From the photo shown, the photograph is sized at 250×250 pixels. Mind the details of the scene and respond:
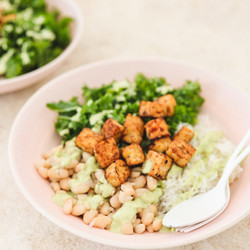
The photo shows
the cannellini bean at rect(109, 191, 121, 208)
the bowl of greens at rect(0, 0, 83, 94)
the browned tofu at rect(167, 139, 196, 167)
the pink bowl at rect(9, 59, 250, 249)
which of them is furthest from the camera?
the bowl of greens at rect(0, 0, 83, 94)

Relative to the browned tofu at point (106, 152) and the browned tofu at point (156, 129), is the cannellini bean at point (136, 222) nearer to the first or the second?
the browned tofu at point (106, 152)

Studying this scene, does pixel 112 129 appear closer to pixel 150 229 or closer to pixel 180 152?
pixel 180 152

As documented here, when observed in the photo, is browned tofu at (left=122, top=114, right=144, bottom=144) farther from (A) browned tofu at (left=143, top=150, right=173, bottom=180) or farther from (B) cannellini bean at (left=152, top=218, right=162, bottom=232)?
(B) cannellini bean at (left=152, top=218, right=162, bottom=232)

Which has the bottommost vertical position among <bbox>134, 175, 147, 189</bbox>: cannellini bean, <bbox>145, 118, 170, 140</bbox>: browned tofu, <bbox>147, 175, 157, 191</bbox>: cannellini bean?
<bbox>134, 175, 147, 189</bbox>: cannellini bean

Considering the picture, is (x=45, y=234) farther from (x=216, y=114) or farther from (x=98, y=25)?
(x=98, y=25)

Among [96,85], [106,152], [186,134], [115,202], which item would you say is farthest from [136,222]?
[96,85]

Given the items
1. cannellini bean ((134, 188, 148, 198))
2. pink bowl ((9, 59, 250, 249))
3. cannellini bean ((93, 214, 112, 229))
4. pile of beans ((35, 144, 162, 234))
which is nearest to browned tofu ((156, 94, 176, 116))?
pink bowl ((9, 59, 250, 249))

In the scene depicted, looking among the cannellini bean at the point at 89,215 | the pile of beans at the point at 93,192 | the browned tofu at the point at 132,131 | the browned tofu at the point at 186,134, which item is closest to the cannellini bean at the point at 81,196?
the pile of beans at the point at 93,192

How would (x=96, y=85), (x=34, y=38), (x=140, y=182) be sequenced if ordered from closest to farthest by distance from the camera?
(x=140, y=182), (x=96, y=85), (x=34, y=38)
